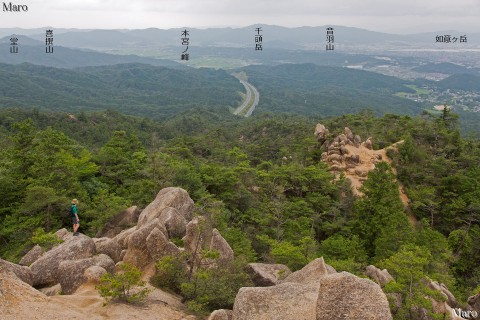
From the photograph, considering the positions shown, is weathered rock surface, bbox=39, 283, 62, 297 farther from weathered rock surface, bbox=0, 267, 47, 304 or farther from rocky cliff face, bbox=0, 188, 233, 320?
weathered rock surface, bbox=0, 267, 47, 304

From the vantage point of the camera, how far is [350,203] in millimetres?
28469

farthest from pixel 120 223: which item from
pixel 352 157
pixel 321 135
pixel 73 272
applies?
pixel 321 135

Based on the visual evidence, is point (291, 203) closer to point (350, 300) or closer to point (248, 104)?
point (350, 300)

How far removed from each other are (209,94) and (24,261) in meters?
172

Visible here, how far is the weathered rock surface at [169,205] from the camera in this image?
56.6ft

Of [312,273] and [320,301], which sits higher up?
[320,301]

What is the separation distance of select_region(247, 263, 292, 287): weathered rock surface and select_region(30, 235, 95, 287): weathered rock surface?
6.33 metres

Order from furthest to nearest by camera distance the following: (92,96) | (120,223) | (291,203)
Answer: (92,96) → (291,203) → (120,223)

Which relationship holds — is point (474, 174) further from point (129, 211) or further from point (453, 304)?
point (129, 211)

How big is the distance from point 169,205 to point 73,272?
5648mm

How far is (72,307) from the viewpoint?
1055 centimetres

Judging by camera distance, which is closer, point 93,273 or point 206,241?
point 93,273

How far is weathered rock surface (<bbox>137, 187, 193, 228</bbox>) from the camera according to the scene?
17.3 m

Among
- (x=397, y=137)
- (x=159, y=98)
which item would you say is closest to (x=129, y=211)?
(x=397, y=137)
